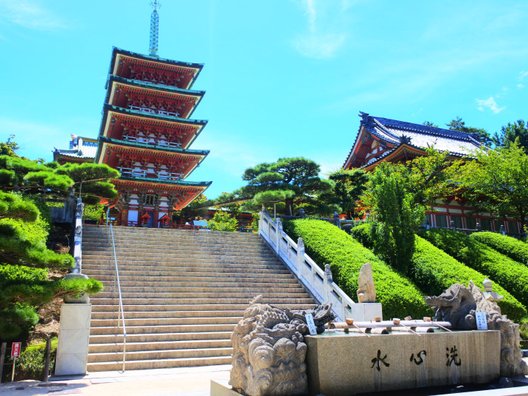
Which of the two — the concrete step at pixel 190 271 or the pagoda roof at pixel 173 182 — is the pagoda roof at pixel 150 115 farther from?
the concrete step at pixel 190 271

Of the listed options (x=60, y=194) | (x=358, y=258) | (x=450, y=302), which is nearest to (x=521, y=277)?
(x=358, y=258)

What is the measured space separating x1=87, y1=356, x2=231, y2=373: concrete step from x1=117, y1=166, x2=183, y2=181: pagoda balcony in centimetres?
1633

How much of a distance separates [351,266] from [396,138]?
691 inches

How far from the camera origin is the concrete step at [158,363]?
28.5 feet

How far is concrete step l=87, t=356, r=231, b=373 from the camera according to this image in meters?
8.68

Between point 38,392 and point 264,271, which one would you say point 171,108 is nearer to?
point 264,271

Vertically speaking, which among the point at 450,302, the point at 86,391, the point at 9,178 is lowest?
the point at 86,391

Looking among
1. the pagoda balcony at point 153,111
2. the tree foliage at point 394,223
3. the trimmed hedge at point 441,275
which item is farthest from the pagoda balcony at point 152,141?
the trimmed hedge at point 441,275

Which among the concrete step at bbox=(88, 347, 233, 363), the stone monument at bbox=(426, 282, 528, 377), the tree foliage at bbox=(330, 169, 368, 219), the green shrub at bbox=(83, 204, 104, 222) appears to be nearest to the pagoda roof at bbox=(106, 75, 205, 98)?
the green shrub at bbox=(83, 204, 104, 222)

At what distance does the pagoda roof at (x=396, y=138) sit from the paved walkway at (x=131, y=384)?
22.0 metres

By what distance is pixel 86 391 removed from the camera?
675cm

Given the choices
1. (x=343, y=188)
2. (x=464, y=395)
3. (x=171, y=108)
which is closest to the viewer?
(x=464, y=395)

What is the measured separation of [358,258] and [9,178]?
472 inches

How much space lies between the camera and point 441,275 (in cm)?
1495
